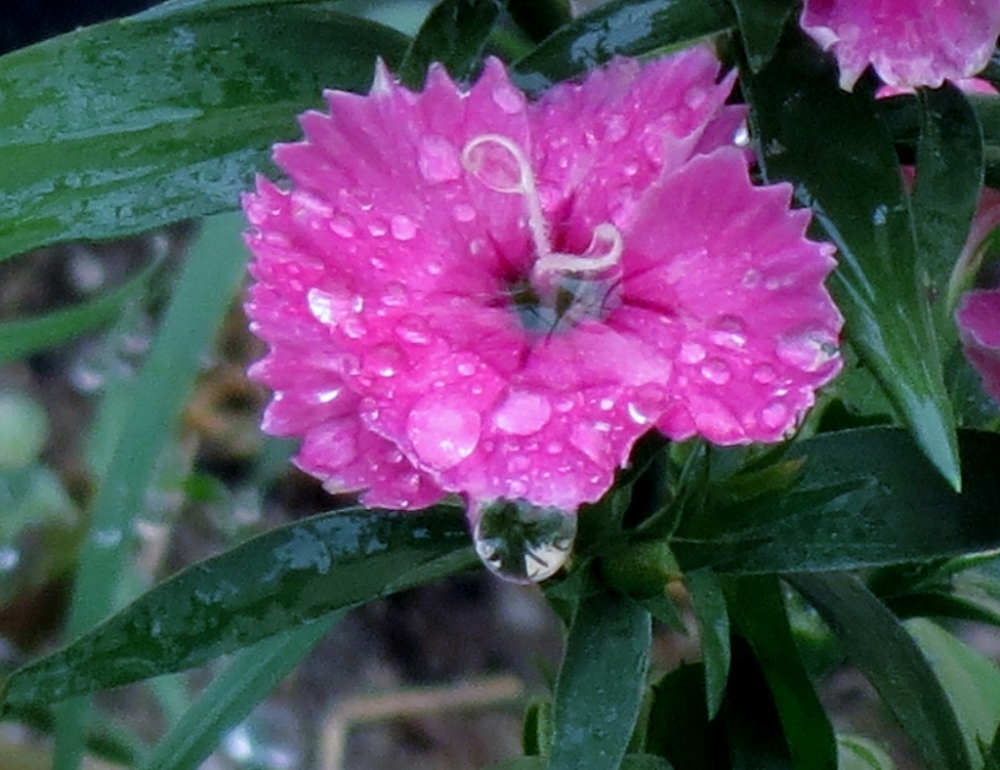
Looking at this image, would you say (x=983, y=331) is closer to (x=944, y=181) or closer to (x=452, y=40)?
(x=944, y=181)

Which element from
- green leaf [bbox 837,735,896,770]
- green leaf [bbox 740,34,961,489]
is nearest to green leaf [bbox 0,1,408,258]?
green leaf [bbox 740,34,961,489]

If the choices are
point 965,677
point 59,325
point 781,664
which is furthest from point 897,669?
point 59,325

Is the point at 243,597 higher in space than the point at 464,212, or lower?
lower

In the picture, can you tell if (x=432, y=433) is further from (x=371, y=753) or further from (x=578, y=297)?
(x=371, y=753)

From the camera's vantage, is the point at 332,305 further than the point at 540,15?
No

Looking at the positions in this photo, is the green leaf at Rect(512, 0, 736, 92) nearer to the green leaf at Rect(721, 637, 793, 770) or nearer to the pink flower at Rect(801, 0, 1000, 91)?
the pink flower at Rect(801, 0, 1000, 91)

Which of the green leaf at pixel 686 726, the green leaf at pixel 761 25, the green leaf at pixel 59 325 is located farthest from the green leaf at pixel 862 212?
the green leaf at pixel 59 325
